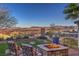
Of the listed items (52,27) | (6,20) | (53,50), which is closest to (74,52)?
(53,50)

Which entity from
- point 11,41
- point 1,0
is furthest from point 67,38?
point 1,0

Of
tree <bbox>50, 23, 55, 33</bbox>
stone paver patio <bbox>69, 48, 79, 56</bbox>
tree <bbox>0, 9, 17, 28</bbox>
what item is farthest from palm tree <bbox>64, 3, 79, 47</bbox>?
tree <bbox>0, 9, 17, 28</bbox>

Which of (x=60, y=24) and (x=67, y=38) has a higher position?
(x=60, y=24)

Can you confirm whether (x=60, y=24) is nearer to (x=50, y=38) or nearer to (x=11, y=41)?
(x=50, y=38)

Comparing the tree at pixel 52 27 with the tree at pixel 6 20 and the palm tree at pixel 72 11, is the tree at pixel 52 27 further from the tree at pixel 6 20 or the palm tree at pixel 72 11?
the tree at pixel 6 20

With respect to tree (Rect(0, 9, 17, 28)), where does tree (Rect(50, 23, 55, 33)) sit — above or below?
below

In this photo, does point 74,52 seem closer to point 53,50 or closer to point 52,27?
point 53,50

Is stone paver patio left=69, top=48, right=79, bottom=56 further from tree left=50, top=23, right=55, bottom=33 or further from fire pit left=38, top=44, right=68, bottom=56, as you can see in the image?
tree left=50, top=23, right=55, bottom=33

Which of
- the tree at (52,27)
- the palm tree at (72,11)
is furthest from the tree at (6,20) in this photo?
the palm tree at (72,11)
